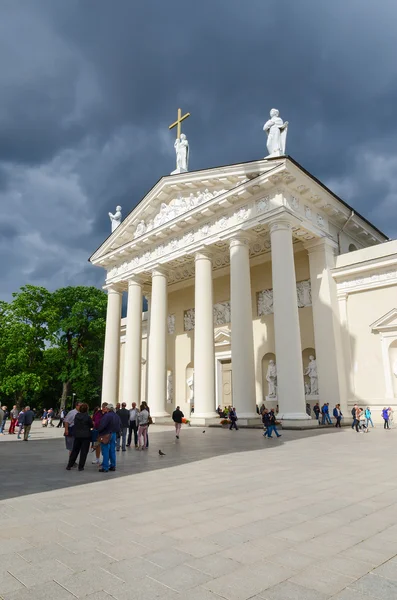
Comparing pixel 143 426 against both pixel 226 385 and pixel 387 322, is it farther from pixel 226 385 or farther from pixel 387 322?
pixel 226 385

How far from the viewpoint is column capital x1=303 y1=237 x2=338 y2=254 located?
22.2 metres

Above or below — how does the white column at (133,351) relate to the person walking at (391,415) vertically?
above

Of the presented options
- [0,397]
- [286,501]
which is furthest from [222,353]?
[0,397]

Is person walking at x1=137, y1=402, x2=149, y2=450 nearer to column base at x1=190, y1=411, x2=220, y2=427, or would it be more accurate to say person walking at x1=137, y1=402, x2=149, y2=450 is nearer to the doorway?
column base at x1=190, y1=411, x2=220, y2=427

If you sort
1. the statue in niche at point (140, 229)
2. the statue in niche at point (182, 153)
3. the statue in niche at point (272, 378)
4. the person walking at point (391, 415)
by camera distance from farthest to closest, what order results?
the statue in niche at point (140, 229) → the statue in niche at point (182, 153) → the statue in niche at point (272, 378) → the person walking at point (391, 415)

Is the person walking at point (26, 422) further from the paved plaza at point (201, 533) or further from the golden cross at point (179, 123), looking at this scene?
the golden cross at point (179, 123)

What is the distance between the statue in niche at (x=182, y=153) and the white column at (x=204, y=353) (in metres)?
8.76

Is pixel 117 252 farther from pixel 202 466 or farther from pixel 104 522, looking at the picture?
pixel 104 522

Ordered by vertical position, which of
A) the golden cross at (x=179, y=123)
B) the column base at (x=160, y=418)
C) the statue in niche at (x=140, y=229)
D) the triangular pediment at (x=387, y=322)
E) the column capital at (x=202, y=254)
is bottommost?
the column base at (x=160, y=418)

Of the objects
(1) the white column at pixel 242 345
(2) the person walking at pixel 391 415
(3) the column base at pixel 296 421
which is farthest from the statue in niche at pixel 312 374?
(3) the column base at pixel 296 421

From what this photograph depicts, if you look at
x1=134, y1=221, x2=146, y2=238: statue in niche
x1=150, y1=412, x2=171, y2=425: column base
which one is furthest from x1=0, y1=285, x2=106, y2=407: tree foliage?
x1=150, y1=412, x2=171, y2=425: column base

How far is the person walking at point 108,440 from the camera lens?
819 cm

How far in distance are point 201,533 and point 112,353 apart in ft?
82.8

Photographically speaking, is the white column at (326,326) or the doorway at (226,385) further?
the doorway at (226,385)
